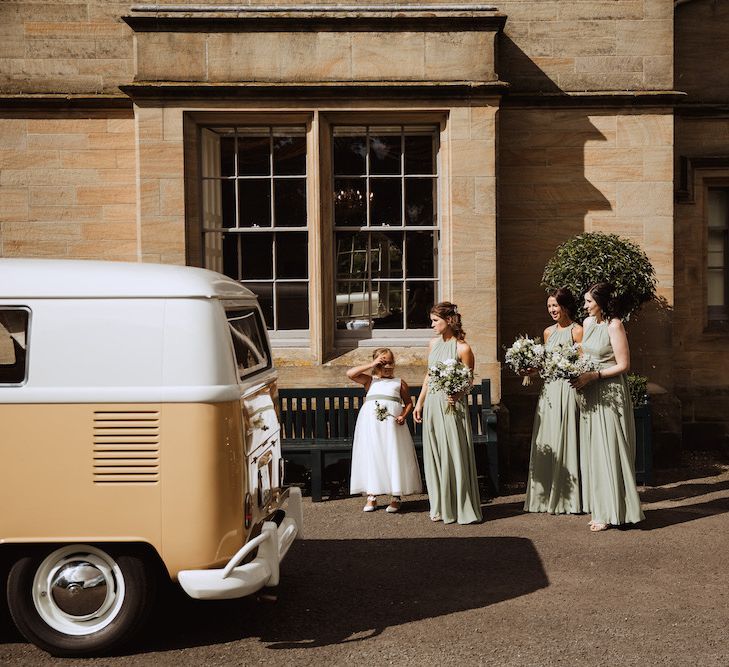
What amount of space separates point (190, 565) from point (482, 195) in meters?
6.29

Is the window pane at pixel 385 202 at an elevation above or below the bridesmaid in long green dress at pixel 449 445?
above

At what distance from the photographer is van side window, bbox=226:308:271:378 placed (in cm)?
543

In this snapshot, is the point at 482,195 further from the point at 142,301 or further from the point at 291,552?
the point at 142,301

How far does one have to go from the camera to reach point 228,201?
10516mm

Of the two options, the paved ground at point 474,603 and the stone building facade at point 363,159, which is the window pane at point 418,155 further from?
the paved ground at point 474,603

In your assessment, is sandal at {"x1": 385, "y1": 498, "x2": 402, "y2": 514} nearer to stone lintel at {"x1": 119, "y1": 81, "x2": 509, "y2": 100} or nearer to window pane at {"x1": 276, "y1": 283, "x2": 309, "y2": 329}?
window pane at {"x1": 276, "y1": 283, "x2": 309, "y2": 329}

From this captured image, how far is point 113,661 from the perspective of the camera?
15.9 ft

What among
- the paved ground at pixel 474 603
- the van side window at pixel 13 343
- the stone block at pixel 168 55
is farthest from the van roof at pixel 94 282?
the stone block at pixel 168 55

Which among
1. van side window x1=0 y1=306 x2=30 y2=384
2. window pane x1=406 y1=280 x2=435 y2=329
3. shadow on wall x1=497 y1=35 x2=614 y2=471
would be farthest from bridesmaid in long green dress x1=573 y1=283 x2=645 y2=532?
van side window x1=0 y1=306 x2=30 y2=384

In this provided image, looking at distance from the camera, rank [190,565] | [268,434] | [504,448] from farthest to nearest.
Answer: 1. [504,448]
2. [268,434]
3. [190,565]

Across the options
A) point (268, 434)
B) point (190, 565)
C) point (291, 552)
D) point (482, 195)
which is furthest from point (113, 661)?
point (482, 195)

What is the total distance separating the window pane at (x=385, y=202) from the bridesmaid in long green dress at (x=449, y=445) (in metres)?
2.66

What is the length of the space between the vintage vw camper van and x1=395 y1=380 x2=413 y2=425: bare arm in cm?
352

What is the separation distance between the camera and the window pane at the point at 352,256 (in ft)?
34.7
